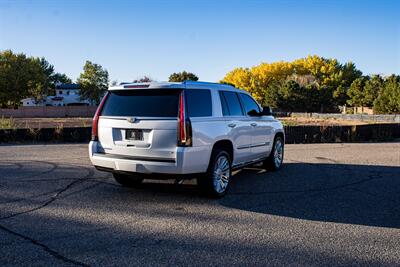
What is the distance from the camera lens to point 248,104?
26.9 feet

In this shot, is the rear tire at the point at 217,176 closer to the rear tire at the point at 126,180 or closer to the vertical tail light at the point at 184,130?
the vertical tail light at the point at 184,130

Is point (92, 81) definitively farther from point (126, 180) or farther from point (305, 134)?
point (126, 180)

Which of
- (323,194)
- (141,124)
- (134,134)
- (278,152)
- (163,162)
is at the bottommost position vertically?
(323,194)

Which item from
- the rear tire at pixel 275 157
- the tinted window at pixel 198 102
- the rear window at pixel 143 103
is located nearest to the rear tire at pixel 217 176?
the tinted window at pixel 198 102

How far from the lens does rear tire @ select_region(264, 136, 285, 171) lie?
30.5 ft

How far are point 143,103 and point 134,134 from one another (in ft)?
1.77

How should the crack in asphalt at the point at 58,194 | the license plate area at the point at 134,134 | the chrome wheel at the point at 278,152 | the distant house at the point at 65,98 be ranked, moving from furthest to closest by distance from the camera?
the distant house at the point at 65,98 → the chrome wheel at the point at 278,152 → the license plate area at the point at 134,134 → the crack in asphalt at the point at 58,194

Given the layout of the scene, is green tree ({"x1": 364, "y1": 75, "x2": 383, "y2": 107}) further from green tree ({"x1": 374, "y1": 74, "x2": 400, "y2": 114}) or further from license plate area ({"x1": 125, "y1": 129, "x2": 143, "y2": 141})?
license plate area ({"x1": 125, "y1": 129, "x2": 143, "y2": 141})

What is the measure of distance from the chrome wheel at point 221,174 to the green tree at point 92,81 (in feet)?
250

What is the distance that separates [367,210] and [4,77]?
248 feet

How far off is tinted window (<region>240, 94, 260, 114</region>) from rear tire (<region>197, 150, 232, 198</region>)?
1.52 m

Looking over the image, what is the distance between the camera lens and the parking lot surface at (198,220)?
13.4ft

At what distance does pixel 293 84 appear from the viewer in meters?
77.1

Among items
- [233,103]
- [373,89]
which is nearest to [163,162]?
[233,103]
